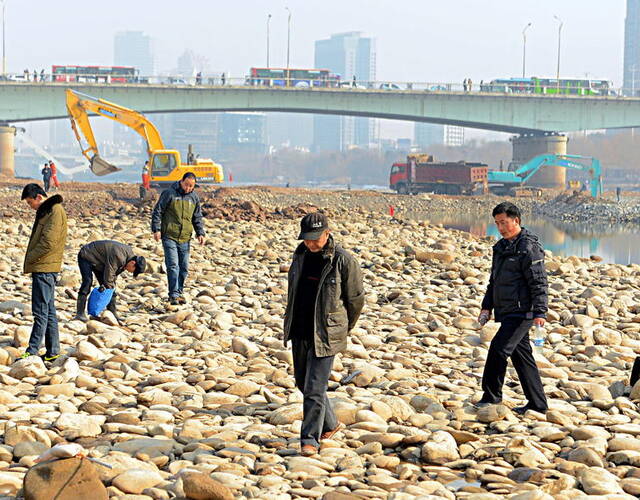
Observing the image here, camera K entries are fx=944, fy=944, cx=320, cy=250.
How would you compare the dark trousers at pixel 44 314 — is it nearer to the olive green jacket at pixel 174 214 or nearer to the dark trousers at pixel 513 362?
the olive green jacket at pixel 174 214

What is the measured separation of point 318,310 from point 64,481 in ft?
6.27

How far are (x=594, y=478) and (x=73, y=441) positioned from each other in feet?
11.2

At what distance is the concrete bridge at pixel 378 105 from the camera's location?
60688mm

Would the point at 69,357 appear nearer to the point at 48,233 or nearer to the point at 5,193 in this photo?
the point at 48,233

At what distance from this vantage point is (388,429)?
673 cm

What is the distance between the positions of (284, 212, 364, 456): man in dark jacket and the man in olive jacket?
3.14 meters

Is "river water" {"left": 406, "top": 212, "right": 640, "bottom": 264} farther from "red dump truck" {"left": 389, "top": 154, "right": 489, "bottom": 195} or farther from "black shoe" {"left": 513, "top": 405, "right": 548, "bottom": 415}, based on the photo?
"black shoe" {"left": 513, "top": 405, "right": 548, "bottom": 415}

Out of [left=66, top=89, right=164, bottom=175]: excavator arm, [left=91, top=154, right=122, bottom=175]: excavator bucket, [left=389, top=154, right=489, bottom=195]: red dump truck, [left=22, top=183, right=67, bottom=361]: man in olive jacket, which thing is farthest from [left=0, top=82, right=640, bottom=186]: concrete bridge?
[left=22, top=183, right=67, bottom=361]: man in olive jacket

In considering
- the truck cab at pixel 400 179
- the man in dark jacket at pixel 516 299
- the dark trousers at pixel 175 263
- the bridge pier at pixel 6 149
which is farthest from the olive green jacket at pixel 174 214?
the bridge pier at pixel 6 149

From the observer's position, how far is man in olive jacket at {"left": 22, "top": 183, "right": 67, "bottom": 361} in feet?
27.9

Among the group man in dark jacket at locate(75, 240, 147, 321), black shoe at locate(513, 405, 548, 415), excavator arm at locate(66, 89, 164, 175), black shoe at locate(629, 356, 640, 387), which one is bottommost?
black shoe at locate(513, 405, 548, 415)

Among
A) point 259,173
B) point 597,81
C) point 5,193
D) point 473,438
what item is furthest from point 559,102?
point 259,173

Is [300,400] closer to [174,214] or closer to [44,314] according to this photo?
[44,314]

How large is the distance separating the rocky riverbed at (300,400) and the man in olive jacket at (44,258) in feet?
0.97
